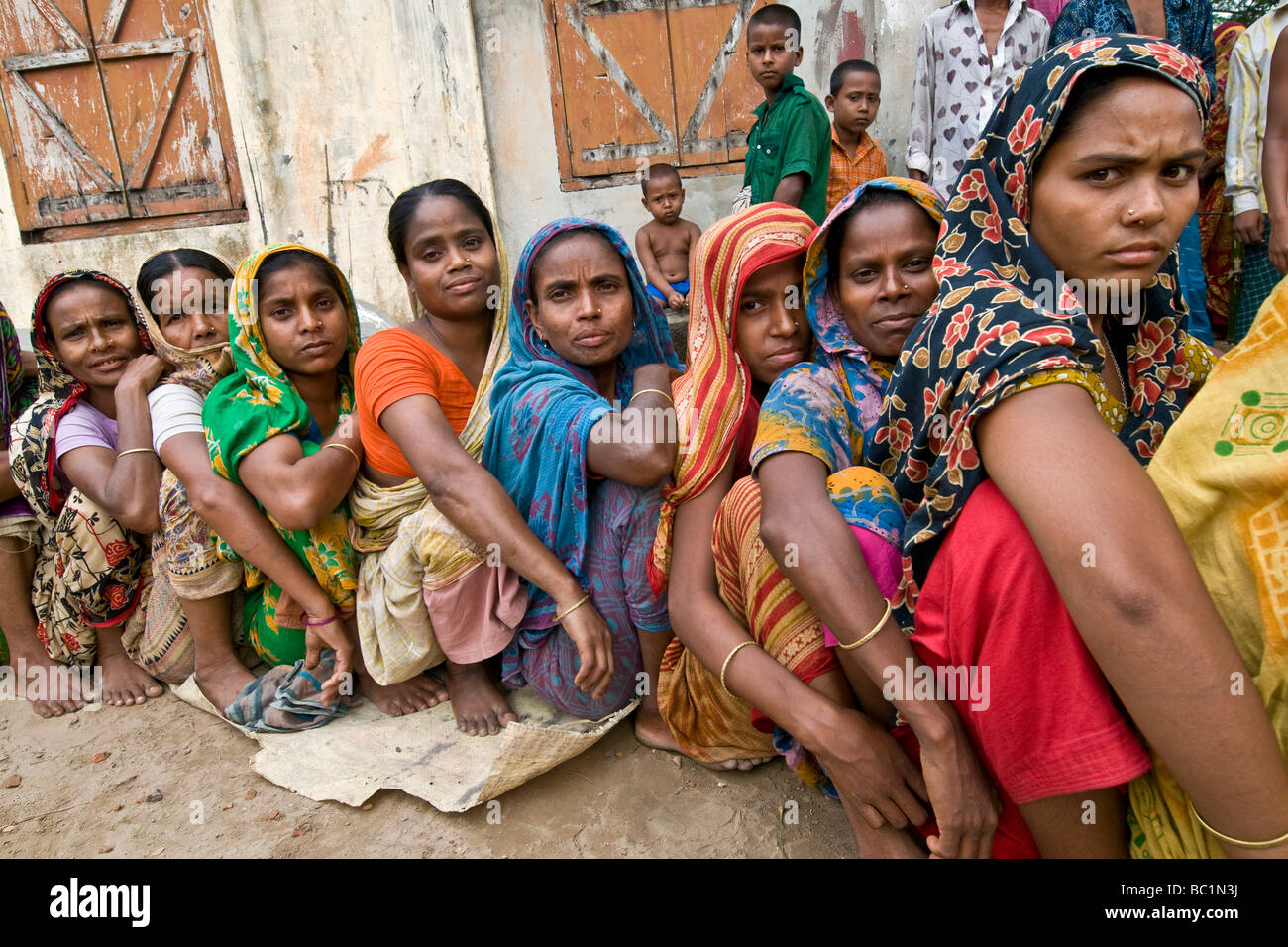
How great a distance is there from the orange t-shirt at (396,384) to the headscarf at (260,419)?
0.86ft

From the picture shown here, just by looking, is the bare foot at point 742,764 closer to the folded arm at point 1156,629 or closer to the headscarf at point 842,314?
the headscarf at point 842,314

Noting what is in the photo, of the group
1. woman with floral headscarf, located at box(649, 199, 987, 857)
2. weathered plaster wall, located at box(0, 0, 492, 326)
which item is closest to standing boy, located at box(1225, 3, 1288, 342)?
woman with floral headscarf, located at box(649, 199, 987, 857)

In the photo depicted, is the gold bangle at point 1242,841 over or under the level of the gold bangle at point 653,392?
under

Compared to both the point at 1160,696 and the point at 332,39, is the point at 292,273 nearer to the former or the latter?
the point at 1160,696

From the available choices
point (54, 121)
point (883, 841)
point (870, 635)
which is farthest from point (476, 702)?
point (54, 121)

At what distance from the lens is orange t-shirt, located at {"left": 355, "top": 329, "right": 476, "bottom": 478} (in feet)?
7.93

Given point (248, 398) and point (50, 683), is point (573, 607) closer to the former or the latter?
point (248, 398)

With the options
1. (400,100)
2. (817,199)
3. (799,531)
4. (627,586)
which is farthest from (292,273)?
(400,100)

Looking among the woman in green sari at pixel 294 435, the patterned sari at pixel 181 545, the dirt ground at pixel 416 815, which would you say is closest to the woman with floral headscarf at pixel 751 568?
the dirt ground at pixel 416 815

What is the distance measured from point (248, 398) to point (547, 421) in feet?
3.74

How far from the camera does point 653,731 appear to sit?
7.78 feet

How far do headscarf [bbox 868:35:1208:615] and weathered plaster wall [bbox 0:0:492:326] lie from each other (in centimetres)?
492

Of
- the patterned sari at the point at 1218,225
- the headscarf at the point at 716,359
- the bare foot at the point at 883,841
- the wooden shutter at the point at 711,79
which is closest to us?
the bare foot at the point at 883,841

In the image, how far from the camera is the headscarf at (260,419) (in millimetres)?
2596
